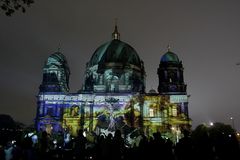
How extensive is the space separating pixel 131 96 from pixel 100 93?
597cm

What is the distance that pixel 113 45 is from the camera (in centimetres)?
6919

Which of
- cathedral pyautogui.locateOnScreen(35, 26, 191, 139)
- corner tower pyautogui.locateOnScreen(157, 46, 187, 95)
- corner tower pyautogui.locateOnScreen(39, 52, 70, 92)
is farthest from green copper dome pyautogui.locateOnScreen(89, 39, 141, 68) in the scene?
corner tower pyautogui.locateOnScreen(39, 52, 70, 92)

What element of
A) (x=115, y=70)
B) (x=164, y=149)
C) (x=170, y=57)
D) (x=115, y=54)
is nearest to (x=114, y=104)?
(x=115, y=70)

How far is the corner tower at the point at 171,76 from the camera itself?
59.6 metres

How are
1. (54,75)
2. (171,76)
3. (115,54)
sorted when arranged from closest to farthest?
1. (171,76)
2. (54,75)
3. (115,54)

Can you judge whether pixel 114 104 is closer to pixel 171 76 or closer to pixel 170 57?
pixel 171 76

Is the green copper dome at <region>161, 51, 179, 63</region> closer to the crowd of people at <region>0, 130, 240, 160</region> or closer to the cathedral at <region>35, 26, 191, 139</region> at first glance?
the cathedral at <region>35, 26, 191, 139</region>

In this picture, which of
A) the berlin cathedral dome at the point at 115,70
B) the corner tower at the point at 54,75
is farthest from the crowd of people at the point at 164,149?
the corner tower at the point at 54,75

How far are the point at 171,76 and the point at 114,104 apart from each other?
42.2 ft

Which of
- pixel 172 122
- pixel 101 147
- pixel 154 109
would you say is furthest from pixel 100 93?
pixel 101 147

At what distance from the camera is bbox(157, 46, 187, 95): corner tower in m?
59.6

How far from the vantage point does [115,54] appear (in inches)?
2640

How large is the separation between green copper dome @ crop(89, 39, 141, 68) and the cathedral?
3.38 metres

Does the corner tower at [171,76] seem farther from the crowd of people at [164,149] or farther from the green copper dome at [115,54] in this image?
the crowd of people at [164,149]
